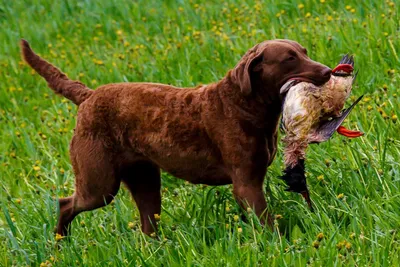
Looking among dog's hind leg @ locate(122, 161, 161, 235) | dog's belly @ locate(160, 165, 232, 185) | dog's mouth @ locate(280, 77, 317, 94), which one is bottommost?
dog's hind leg @ locate(122, 161, 161, 235)

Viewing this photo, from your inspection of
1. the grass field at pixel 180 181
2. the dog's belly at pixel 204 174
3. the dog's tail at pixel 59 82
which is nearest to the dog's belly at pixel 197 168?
the dog's belly at pixel 204 174

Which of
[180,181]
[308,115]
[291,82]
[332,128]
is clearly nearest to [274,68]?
[291,82]

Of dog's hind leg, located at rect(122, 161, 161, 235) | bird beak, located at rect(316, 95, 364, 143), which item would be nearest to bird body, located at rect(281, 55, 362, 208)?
bird beak, located at rect(316, 95, 364, 143)

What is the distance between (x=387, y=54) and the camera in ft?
22.5

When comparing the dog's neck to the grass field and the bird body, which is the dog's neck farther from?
the grass field

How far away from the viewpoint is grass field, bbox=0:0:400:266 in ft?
14.6

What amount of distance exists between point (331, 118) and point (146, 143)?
1044mm

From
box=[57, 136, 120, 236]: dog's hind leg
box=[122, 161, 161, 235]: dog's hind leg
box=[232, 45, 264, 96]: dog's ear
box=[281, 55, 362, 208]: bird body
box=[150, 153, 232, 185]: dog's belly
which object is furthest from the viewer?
box=[122, 161, 161, 235]: dog's hind leg

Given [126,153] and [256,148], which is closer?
[256,148]

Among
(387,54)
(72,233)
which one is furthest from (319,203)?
(387,54)

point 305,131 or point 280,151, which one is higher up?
point 305,131

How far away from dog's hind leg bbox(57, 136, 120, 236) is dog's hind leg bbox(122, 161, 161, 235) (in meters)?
0.16

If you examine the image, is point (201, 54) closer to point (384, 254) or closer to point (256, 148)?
point (256, 148)

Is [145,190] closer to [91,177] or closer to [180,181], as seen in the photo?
[91,177]
